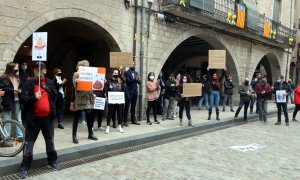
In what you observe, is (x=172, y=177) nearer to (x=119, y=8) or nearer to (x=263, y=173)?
(x=263, y=173)

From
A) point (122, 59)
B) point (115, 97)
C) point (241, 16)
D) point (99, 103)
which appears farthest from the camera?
point (241, 16)

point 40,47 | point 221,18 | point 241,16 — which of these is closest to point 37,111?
point 40,47

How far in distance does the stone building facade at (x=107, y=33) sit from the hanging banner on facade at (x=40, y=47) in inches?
66.7

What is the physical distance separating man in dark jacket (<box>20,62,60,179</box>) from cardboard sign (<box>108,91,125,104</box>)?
2.95 metres

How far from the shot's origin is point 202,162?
639 centimetres

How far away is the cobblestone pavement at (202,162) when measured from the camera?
18.2 ft

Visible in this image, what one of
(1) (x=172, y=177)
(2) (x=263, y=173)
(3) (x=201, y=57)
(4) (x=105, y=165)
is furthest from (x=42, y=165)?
(3) (x=201, y=57)

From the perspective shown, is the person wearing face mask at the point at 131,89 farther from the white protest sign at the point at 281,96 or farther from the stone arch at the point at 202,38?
the white protest sign at the point at 281,96

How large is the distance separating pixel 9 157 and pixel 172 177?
9.53 feet

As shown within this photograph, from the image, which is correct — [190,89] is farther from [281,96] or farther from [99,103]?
[281,96]

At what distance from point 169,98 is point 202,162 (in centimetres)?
496

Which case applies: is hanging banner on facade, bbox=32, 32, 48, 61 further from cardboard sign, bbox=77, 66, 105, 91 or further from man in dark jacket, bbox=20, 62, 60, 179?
cardboard sign, bbox=77, 66, 105, 91

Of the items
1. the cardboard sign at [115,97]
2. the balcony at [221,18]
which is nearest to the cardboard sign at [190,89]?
the cardboard sign at [115,97]

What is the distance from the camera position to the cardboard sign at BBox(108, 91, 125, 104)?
330 inches
